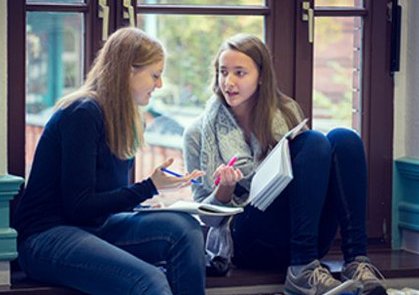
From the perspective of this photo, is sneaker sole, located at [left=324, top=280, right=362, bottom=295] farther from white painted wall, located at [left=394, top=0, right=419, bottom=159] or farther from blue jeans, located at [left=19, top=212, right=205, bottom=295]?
white painted wall, located at [left=394, top=0, right=419, bottom=159]

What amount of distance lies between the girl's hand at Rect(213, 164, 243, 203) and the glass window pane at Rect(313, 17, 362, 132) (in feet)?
2.06

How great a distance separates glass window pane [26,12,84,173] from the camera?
3318 mm

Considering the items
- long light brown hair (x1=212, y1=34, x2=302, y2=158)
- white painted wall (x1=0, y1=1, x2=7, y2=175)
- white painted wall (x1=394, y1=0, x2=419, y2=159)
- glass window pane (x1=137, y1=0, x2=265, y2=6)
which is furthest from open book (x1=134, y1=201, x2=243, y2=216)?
white painted wall (x1=394, y1=0, x2=419, y2=159)

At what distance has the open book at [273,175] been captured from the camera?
2.98m

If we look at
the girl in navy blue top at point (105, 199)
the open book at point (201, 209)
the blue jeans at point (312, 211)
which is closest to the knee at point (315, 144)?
the blue jeans at point (312, 211)

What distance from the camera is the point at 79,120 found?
2.89m

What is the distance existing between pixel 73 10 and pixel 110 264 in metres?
0.94

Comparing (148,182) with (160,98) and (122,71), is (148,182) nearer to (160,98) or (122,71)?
(122,71)

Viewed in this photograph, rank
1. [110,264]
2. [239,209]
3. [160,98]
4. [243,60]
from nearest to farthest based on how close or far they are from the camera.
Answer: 1. [110,264]
2. [239,209]
3. [243,60]
4. [160,98]

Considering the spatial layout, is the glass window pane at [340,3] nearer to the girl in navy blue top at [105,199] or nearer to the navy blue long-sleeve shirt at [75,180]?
the girl in navy blue top at [105,199]

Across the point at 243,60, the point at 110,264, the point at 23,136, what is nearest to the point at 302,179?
the point at 243,60

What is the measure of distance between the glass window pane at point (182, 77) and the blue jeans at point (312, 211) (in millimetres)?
415

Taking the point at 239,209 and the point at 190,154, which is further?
the point at 190,154

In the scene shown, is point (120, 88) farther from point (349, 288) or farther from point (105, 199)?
point (349, 288)
